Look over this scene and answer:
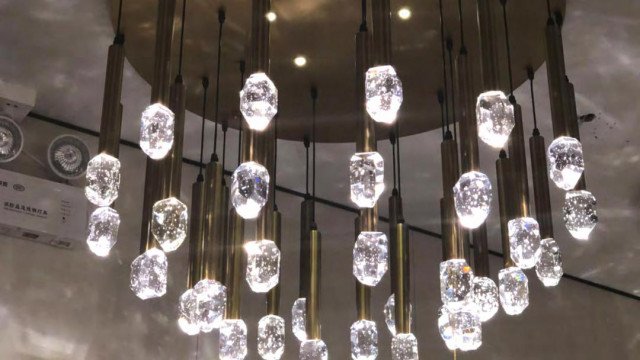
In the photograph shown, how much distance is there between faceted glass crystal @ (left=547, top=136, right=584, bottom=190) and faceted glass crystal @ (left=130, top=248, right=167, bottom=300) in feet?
3.98

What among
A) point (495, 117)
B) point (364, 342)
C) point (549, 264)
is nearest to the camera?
point (495, 117)

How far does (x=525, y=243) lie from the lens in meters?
2.90

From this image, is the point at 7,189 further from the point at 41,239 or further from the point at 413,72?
the point at 413,72

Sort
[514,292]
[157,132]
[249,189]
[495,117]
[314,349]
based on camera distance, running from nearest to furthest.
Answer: [249,189]
[495,117]
[157,132]
[514,292]
[314,349]

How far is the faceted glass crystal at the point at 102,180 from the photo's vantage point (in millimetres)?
2730

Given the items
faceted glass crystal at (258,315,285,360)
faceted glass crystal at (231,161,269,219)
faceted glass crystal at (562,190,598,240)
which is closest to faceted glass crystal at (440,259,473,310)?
faceted glass crystal at (562,190,598,240)

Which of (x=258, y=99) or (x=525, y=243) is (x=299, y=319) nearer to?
(x=525, y=243)

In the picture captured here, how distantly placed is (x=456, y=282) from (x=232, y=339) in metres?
0.87

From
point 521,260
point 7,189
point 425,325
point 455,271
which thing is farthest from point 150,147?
point 425,325

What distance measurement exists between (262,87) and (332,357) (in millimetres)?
3450

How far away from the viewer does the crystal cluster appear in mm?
A: 2568

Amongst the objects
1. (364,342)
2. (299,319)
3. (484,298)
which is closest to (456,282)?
(484,298)

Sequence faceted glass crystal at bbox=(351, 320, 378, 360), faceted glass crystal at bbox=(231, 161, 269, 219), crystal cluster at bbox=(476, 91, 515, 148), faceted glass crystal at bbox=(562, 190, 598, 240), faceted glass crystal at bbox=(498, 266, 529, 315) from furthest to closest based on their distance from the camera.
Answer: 1. faceted glass crystal at bbox=(351, 320, 378, 360)
2. faceted glass crystal at bbox=(498, 266, 529, 315)
3. faceted glass crystal at bbox=(562, 190, 598, 240)
4. crystal cluster at bbox=(476, 91, 515, 148)
5. faceted glass crystal at bbox=(231, 161, 269, 219)

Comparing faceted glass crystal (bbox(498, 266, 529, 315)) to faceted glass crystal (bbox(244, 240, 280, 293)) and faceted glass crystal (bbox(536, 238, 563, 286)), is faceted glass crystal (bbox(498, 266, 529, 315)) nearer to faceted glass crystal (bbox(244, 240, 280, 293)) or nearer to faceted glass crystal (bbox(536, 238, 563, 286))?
faceted glass crystal (bbox(536, 238, 563, 286))
